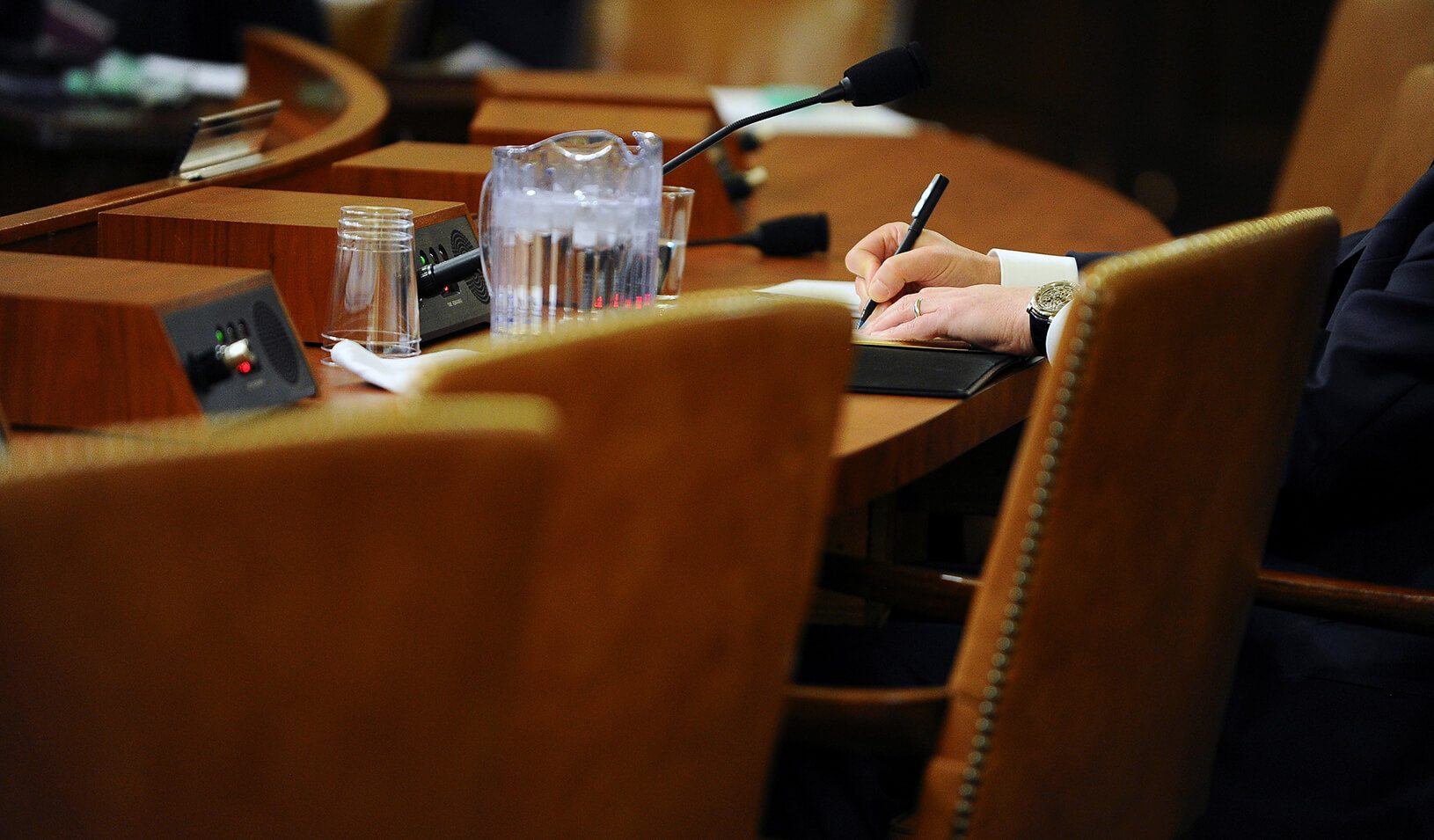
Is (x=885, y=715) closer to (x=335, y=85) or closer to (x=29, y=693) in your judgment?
(x=29, y=693)

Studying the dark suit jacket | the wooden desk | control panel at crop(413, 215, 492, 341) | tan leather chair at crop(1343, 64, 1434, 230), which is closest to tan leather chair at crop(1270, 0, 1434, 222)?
tan leather chair at crop(1343, 64, 1434, 230)

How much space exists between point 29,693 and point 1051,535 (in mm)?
466

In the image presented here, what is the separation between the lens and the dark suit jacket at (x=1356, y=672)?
45.7 inches

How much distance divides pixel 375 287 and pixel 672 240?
40 cm

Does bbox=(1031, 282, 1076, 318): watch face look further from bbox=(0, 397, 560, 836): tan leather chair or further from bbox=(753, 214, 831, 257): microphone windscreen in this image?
bbox=(0, 397, 560, 836): tan leather chair

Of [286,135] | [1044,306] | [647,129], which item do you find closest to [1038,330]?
[1044,306]

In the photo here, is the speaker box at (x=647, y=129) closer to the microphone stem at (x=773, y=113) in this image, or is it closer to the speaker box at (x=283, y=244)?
the microphone stem at (x=773, y=113)

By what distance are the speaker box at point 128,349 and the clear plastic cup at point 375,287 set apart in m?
0.14

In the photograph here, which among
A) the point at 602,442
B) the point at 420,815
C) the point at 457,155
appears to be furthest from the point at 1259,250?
the point at 457,155

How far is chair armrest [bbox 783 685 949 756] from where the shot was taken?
80 cm

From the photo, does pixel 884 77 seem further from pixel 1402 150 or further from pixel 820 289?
A: pixel 1402 150

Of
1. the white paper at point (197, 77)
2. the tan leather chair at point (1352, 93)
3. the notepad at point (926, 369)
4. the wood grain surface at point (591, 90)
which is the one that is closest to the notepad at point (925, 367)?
the notepad at point (926, 369)

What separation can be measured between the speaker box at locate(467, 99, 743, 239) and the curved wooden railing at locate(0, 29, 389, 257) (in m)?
0.16

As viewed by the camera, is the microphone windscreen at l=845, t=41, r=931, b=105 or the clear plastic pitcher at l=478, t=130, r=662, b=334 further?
the microphone windscreen at l=845, t=41, r=931, b=105
